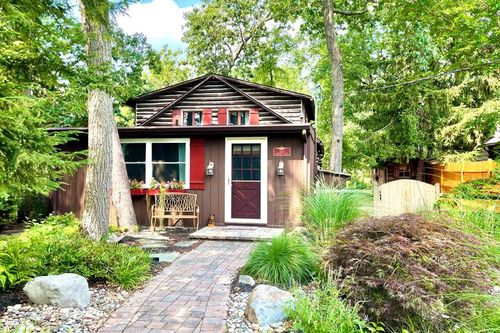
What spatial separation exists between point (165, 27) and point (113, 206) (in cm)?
1770

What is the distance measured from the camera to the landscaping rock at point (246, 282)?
12.6 feet

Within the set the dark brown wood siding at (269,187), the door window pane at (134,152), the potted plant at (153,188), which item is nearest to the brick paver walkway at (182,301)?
the dark brown wood siding at (269,187)

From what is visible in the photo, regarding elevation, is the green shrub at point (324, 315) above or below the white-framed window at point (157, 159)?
below

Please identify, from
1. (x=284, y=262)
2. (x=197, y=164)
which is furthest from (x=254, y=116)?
(x=284, y=262)

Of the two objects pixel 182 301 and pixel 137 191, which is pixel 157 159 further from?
pixel 182 301

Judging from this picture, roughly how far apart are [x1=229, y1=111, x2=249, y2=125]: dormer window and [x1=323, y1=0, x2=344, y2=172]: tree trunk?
3131 mm

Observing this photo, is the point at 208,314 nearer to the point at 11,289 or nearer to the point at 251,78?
the point at 11,289

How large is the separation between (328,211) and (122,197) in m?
5.63

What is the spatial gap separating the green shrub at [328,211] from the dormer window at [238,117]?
26.9 feet

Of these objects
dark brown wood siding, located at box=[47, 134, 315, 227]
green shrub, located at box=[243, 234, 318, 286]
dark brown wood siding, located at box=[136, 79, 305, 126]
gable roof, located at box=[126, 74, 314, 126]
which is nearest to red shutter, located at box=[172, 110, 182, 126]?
dark brown wood siding, located at box=[136, 79, 305, 126]

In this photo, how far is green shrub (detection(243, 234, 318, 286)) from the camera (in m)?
3.85

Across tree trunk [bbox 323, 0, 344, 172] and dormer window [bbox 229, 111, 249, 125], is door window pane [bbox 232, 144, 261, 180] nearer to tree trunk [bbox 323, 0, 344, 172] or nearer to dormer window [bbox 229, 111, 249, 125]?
dormer window [bbox 229, 111, 249, 125]

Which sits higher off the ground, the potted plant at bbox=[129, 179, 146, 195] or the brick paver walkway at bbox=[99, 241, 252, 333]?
the potted plant at bbox=[129, 179, 146, 195]

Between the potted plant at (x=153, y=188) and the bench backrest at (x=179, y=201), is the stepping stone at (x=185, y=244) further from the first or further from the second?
the potted plant at (x=153, y=188)
